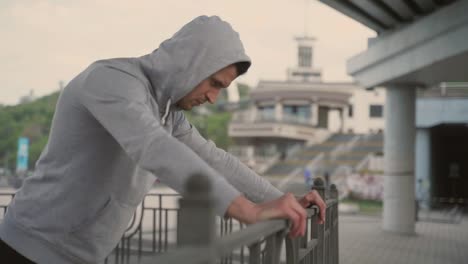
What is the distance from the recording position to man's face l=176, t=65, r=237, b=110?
6.71ft

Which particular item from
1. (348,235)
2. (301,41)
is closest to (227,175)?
(348,235)

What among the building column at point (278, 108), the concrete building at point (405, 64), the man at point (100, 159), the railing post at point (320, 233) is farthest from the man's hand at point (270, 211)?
Result: the building column at point (278, 108)

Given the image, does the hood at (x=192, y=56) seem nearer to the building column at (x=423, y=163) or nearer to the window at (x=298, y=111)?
the building column at (x=423, y=163)

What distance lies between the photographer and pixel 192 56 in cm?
197

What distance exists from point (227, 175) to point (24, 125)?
3496 inches

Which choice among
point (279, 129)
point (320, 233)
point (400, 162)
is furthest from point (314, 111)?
point (320, 233)

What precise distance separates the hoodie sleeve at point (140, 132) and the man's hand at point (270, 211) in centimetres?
3

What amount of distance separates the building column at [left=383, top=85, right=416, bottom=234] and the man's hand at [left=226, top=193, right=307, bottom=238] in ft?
49.0

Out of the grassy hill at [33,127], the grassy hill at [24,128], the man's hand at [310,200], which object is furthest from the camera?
the grassy hill at [24,128]

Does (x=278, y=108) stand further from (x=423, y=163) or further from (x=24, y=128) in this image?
(x=24, y=128)

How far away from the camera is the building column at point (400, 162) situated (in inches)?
646

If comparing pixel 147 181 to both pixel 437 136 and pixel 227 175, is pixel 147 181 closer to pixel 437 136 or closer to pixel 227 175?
pixel 227 175

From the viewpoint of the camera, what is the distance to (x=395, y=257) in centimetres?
1220

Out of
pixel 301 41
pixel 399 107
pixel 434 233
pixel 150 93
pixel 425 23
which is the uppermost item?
pixel 301 41
